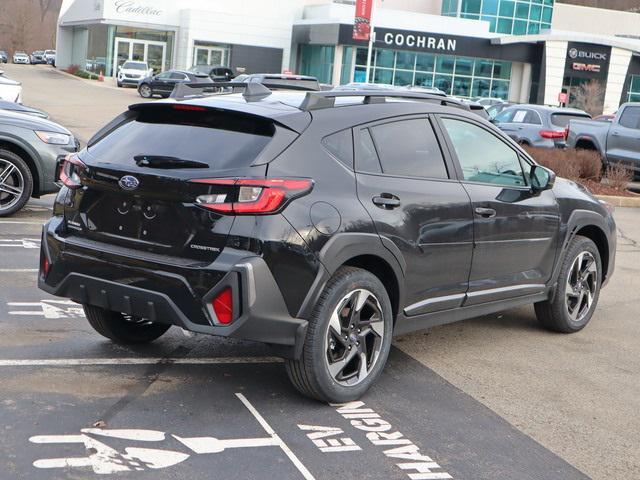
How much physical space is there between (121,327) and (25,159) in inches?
200

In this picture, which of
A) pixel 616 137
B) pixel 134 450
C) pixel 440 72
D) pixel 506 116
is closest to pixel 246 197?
pixel 134 450

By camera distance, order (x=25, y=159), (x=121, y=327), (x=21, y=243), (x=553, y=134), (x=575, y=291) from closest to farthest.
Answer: (x=121, y=327), (x=575, y=291), (x=21, y=243), (x=25, y=159), (x=553, y=134)

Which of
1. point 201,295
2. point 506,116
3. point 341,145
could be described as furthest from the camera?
point 506,116

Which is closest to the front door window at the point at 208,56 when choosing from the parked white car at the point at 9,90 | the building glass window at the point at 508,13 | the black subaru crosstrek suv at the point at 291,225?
the building glass window at the point at 508,13

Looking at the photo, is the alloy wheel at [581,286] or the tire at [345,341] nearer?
the tire at [345,341]

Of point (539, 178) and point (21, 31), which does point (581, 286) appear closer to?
point (539, 178)

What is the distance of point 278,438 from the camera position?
179 inches

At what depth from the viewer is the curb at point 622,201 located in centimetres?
1670

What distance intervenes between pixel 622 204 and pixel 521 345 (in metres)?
11.0

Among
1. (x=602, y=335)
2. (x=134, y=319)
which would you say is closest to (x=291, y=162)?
(x=134, y=319)

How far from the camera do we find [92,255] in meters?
5.03

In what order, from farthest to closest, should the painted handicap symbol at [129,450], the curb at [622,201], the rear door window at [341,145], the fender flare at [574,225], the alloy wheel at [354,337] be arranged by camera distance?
the curb at [622,201]
the fender flare at [574,225]
the rear door window at [341,145]
the alloy wheel at [354,337]
the painted handicap symbol at [129,450]

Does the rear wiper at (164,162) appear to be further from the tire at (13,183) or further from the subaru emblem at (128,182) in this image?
the tire at (13,183)

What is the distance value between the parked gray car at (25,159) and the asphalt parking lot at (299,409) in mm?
3418
